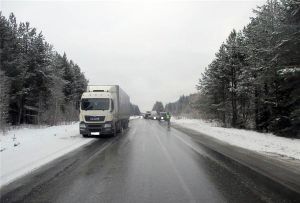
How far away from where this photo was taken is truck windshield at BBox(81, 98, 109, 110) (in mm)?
24828

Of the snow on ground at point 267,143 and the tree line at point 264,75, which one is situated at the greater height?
the tree line at point 264,75

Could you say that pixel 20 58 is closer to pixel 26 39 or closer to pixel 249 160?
pixel 26 39

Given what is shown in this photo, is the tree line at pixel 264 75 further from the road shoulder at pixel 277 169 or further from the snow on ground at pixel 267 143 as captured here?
the road shoulder at pixel 277 169

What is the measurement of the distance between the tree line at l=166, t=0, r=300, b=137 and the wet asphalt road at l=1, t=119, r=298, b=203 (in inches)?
450

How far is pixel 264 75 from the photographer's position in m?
26.8

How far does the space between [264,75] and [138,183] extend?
20700 millimetres

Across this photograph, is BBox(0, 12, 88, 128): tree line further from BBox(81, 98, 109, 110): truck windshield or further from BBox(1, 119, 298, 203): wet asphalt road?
BBox(1, 119, 298, 203): wet asphalt road

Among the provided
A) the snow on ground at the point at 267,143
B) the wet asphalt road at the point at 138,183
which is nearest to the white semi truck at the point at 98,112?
the snow on ground at the point at 267,143

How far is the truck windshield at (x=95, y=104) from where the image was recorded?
24828 millimetres

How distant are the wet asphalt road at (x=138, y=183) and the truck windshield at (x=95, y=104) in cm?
1190

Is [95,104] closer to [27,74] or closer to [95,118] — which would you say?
[95,118]

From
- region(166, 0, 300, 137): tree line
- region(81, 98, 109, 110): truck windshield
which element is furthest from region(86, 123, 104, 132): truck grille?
region(166, 0, 300, 137): tree line

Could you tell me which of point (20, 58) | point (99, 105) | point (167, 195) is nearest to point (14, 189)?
point (167, 195)

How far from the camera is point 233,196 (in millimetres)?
7328
